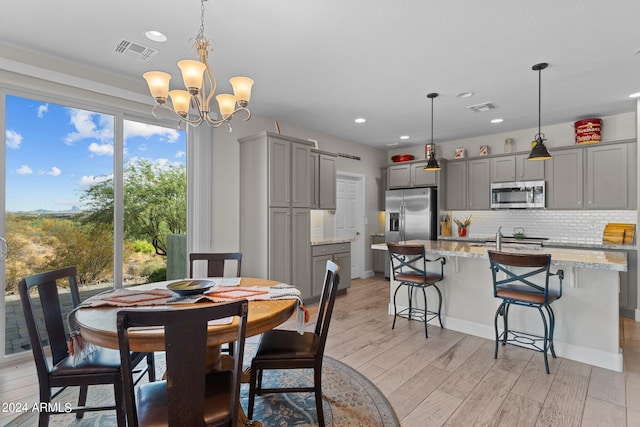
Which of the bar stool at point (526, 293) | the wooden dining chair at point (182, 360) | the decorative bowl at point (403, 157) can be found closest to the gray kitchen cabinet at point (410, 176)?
the decorative bowl at point (403, 157)

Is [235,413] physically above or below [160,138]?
below

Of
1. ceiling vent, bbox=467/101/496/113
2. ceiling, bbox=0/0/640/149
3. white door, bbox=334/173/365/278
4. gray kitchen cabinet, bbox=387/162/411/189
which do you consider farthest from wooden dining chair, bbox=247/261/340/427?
gray kitchen cabinet, bbox=387/162/411/189

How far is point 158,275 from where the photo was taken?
12.2 ft

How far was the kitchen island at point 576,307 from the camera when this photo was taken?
270 centimetres

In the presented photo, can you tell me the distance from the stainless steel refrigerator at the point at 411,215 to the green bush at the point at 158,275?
3977mm

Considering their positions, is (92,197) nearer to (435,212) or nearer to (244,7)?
(244,7)

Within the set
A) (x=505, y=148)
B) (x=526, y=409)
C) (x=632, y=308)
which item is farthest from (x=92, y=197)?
(x=632, y=308)

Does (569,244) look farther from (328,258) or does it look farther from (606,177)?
(328,258)

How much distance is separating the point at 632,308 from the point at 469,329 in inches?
91.3

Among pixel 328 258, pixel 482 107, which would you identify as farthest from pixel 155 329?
pixel 482 107

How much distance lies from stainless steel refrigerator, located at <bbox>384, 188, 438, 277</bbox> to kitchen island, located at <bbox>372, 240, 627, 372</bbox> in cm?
233

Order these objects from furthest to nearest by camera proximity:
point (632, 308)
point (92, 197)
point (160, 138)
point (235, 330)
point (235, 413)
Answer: point (632, 308) → point (160, 138) → point (92, 197) → point (235, 330) → point (235, 413)

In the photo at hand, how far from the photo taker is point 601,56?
287 centimetres

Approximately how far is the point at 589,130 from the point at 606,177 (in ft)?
2.33
